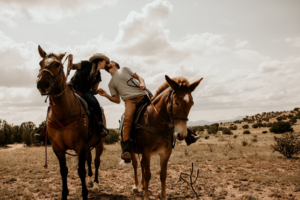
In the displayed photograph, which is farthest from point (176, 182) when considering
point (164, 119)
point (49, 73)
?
point (49, 73)

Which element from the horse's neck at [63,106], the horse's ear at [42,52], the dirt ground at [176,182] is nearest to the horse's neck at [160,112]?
the horse's neck at [63,106]

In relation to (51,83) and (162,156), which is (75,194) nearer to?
(162,156)

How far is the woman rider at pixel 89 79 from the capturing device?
18.1ft

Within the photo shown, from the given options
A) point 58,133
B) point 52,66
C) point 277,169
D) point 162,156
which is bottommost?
point 277,169

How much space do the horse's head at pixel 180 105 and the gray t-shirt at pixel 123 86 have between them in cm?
152

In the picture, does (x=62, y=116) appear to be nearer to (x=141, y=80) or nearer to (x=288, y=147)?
(x=141, y=80)

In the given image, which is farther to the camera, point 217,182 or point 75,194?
point 217,182

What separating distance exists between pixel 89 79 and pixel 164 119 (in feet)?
8.51

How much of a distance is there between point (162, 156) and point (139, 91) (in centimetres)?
185

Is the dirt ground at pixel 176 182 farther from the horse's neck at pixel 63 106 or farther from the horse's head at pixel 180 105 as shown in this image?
the horse's head at pixel 180 105

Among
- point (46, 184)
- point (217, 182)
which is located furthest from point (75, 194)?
point (217, 182)

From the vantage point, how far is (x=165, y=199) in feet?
16.9

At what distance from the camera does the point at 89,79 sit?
5.65 meters

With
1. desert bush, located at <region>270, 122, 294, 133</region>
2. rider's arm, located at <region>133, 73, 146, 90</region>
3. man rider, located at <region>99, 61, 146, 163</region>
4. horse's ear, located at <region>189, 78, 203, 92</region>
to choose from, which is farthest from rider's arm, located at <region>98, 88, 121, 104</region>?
desert bush, located at <region>270, 122, 294, 133</region>
